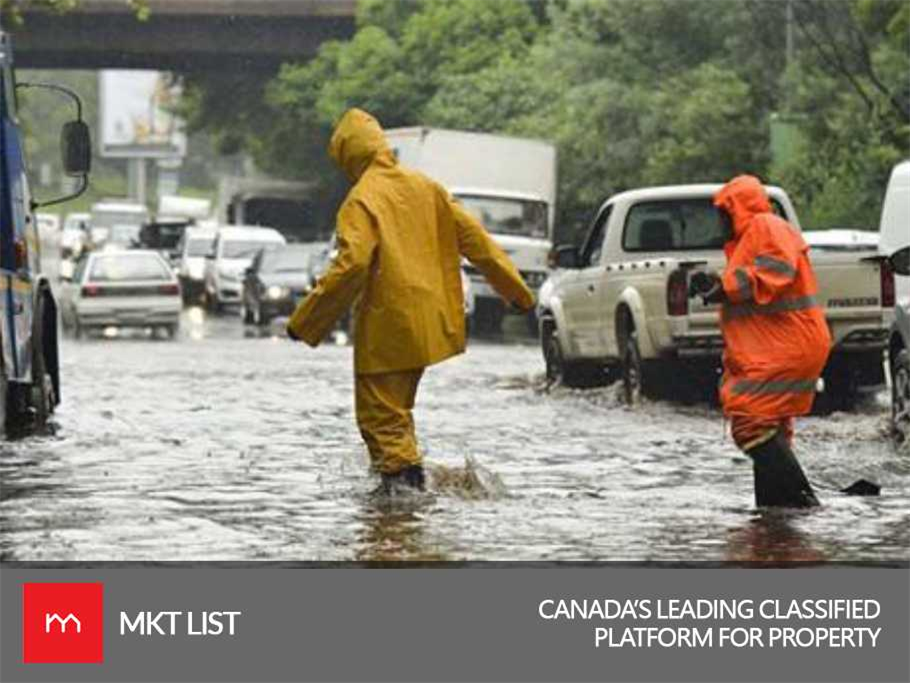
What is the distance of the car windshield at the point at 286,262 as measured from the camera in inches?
1964

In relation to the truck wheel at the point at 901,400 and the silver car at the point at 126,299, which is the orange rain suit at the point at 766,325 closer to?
the truck wheel at the point at 901,400

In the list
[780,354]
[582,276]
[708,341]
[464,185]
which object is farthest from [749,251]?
[464,185]

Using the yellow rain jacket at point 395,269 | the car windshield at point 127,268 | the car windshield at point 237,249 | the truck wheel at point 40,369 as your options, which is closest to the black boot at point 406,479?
the yellow rain jacket at point 395,269

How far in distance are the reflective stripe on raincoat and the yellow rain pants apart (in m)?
1.52

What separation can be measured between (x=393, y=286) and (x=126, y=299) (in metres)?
29.8

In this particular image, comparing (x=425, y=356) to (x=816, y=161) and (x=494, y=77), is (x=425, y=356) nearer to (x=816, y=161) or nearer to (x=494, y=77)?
(x=816, y=161)

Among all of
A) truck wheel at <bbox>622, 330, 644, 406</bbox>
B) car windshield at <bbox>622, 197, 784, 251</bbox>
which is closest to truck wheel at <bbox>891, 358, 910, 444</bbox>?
truck wheel at <bbox>622, 330, 644, 406</bbox>

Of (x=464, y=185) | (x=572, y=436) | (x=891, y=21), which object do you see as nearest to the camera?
(x=572, y=436)

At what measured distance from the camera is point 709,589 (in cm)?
923

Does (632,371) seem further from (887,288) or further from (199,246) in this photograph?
(199,246)

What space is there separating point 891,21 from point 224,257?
22.5 metres

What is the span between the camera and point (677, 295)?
21703mm

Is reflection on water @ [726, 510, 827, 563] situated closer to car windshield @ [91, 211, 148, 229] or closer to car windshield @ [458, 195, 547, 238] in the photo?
car windshield @ [458, 195, 547, 238]

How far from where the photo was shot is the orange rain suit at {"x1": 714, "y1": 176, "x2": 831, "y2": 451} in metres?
13.7
